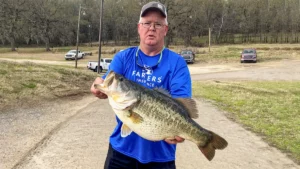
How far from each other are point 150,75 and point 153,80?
0.05m

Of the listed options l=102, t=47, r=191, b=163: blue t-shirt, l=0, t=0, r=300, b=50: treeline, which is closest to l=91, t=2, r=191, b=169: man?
l=102, t=47, r=191, b=163: blue t-shirt

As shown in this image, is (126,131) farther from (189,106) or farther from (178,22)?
(178,22)

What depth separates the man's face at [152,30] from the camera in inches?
109

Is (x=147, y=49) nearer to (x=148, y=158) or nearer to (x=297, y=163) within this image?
(x=148, y=158)

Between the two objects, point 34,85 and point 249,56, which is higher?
point 249,56

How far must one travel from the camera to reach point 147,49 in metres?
2.79

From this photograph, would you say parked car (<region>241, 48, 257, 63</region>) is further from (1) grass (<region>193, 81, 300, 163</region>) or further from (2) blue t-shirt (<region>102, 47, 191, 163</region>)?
(2) blue t-shirt (<region>102, 47, 191, 163</region>)

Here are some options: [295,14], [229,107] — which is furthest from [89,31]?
[229,107]

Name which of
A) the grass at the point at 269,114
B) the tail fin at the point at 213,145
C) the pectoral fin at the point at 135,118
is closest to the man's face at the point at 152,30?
the pectoral fin at the point at 135,118

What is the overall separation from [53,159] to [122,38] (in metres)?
92.0

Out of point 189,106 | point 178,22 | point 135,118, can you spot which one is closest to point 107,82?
point 135,118

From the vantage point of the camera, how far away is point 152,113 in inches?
94.3

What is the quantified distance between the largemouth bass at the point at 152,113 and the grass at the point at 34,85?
886 cm

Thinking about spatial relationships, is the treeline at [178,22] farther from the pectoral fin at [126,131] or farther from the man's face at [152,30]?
the pectoral fin at [126,131]
